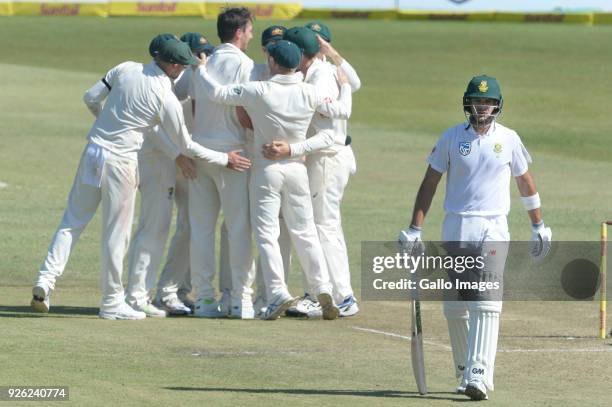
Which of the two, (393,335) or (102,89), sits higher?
(102,89)

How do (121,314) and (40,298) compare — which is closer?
(40,298)

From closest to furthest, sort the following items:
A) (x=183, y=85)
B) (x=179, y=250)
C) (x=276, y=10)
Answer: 1. (x=183, y=85)
2. (x=179, y=250)
3. (x=276, y=10)

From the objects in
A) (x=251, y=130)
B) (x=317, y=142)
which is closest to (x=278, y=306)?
(x=317, y=142)

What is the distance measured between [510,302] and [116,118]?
4199mm

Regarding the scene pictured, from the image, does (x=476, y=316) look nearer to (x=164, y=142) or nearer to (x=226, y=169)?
(x=226, y=169)

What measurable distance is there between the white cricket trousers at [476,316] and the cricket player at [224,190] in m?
3.26

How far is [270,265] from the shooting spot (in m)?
11.9

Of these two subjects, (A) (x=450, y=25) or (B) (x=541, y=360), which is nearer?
(B) (x=541, y=360)

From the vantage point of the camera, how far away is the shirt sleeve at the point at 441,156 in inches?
361

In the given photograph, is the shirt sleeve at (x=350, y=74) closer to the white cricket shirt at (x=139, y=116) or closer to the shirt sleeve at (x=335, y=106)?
the shirt sleeve at (x=335, y=106)

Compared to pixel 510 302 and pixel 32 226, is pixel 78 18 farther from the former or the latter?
pixel 510 302

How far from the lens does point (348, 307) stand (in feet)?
41.1

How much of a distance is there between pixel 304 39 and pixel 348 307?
2404 millimetres

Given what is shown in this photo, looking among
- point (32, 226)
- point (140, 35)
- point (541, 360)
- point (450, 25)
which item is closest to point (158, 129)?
point (541, 360)
